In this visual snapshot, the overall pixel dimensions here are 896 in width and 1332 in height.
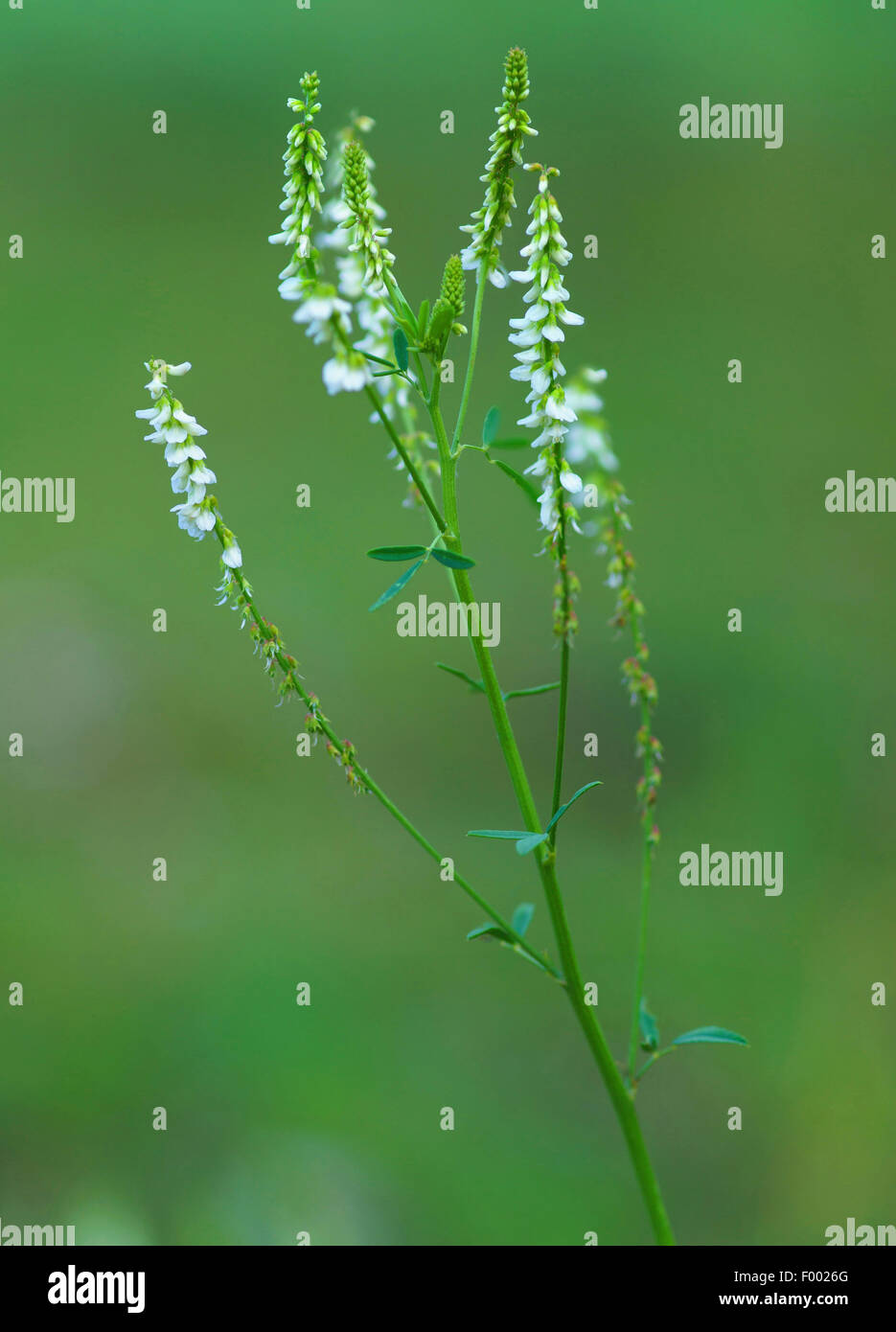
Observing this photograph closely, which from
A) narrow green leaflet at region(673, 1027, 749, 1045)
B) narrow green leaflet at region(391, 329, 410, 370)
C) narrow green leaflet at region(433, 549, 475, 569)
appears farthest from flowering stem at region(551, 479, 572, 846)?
narrow green leaflet at region(673, 1027, 749, 1045)

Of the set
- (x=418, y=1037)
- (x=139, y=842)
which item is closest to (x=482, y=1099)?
(x=418, y=1037)

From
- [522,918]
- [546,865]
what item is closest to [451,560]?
[546,865]

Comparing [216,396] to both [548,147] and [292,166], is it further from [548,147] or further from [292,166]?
[292,166]

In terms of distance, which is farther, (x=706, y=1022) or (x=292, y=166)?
(x=706, y=1022)

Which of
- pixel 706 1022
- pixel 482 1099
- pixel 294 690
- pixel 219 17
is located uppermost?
pixel 219 17

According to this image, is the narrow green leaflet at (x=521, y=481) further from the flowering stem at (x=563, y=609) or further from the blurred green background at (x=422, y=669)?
the blurred green background at (x=422, y=669)

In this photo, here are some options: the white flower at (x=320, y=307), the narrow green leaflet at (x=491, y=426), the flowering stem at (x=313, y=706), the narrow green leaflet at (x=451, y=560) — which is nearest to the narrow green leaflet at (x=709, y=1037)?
the flowering stem at (x=313, y=706)
